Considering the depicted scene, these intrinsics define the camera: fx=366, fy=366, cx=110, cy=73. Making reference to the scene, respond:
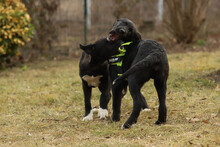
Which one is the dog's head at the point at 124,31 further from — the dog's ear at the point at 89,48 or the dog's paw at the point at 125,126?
the dog's paw at the point at 125,126

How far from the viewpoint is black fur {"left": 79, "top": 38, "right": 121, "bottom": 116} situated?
18.9ft

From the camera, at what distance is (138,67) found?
183 inches

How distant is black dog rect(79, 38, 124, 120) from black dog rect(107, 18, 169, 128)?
45 cm

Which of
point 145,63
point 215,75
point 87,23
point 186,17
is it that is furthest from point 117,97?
point 186,17

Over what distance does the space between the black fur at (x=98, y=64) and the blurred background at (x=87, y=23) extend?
610 cm

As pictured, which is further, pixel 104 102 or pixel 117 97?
pixel 104 102

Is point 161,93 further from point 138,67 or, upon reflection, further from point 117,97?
point 117,97

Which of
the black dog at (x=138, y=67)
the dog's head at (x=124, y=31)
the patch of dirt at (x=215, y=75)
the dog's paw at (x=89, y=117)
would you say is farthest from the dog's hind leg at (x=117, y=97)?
the patch of dirt at (x=215, y=75)

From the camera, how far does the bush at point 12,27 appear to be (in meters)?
10.0

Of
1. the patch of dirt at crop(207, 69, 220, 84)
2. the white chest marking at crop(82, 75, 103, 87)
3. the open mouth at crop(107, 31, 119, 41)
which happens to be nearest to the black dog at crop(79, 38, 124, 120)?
the white chest marking at crop(82, 75, 103, 87)

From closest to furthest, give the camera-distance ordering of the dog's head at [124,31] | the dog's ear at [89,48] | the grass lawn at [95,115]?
1. the grass lawn at [95,115]
2. the dog's head at [124,31]
3. the dog's ear at [89,48]

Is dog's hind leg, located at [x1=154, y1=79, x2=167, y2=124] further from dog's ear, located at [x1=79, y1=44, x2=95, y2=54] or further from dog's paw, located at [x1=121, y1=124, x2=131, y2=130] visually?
dog's ear, located at [x1=79, y1=44, x2=95, y2=54]

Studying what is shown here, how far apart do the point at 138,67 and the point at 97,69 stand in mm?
1289

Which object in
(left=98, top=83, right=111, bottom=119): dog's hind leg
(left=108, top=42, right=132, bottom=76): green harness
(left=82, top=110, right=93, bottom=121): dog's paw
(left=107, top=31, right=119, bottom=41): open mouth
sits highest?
(left=107, top=31, right=119, bottom=41): open mouth
